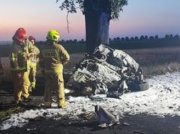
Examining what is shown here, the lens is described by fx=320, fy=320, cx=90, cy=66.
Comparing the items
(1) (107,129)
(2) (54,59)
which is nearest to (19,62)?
(2) (54,59)

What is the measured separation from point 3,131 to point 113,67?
209 inches

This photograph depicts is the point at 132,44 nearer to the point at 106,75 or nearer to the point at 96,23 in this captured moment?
the point at 96,23

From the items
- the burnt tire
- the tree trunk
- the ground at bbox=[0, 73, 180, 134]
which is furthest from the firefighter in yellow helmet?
the tree trunk

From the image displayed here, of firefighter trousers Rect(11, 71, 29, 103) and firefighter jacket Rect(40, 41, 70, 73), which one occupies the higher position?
firefighter jacket Rect(40, 41, 70, 73)

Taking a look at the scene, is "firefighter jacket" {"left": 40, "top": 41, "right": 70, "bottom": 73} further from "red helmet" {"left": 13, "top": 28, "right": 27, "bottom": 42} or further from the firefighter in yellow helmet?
"red helmet" {"left": 13, "top": 28, "right": 27, "bottom": 42}

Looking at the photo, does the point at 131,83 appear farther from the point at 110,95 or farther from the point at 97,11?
the point at 97,11

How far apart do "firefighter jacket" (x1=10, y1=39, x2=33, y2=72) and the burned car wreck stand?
2.01 metres

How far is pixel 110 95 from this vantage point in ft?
34.3

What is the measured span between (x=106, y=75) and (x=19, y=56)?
314cm

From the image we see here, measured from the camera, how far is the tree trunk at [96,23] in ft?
45.5

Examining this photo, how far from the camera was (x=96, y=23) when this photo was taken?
13945 millimetres

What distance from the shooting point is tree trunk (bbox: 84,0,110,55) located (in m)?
13.9

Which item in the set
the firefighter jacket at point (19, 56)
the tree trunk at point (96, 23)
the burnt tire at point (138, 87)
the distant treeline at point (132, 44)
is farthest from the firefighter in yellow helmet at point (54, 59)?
the distant treeline at point (132, 44)

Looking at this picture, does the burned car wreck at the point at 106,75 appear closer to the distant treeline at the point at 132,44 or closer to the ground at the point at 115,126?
the ground at the point at 115,126
